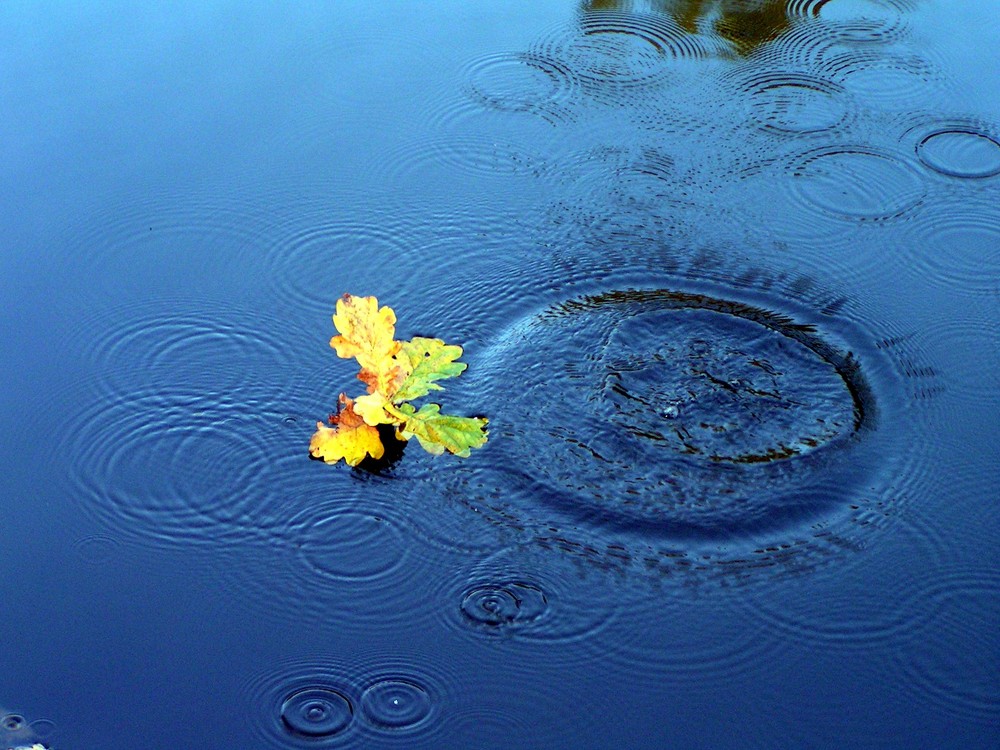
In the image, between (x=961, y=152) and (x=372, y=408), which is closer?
(x=372, y=408)

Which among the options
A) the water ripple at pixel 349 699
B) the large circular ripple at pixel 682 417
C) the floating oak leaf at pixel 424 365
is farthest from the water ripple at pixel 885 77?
the water ripple at pixel 349 699

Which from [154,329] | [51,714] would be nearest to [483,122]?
[154,329]

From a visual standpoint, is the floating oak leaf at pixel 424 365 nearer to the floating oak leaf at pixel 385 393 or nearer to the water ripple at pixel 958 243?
the floating oak leaf at pixel 385 393

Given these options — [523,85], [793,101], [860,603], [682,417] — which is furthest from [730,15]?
[860,603]

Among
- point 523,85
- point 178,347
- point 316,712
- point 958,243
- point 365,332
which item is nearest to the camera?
point 316,712

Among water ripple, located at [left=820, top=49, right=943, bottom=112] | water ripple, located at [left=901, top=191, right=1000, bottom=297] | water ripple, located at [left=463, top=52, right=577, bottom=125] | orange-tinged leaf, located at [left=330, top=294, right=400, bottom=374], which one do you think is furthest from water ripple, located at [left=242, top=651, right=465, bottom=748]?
water ripple, located at [left=820, top=49, right=943, bottom=112]

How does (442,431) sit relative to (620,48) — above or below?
below

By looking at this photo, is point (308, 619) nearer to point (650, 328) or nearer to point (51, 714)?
point (51, 714)

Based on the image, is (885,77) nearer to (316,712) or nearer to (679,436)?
(679,436)
